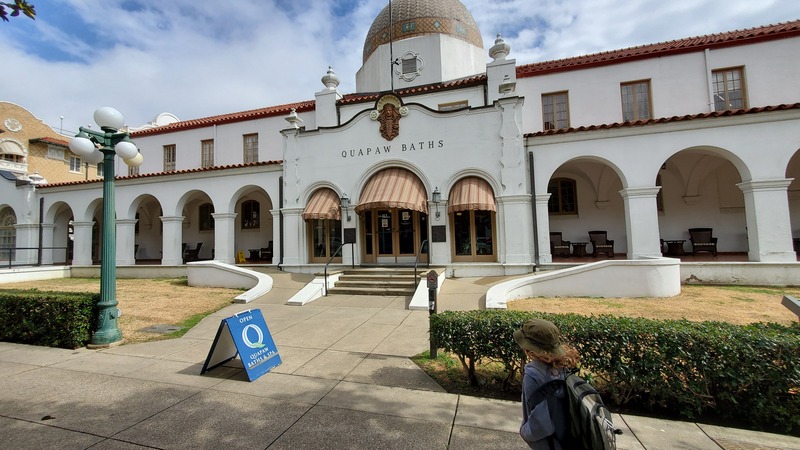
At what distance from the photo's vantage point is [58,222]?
21297 millimetres

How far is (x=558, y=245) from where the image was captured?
52.7ft

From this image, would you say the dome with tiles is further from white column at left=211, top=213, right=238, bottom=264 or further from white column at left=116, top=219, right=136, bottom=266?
white column at left=116, top=219, right=136, bottom=266

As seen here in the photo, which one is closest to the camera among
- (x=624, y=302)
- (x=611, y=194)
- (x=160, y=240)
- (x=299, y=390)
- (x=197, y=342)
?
(x=299, y=390)

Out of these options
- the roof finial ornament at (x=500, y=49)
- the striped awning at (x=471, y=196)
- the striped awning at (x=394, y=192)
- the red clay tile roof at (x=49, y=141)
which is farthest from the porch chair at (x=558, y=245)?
the red clay tile roof at (x=49, y=141)

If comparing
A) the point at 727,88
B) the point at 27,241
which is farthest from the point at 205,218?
the point at 727,88

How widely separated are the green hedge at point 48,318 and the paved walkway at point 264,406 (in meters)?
0.28

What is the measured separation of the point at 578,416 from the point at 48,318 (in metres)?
9.48

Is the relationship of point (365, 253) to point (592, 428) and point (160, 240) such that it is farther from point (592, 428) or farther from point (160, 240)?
point (160, 240)

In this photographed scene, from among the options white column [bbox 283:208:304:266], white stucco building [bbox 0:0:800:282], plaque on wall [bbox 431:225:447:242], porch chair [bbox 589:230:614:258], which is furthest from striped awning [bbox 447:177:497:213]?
white column [bbox 283:208:304:266]

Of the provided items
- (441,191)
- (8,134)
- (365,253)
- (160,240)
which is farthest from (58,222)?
(441,191)

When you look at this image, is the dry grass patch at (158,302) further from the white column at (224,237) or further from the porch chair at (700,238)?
the porch chair at (700,238)

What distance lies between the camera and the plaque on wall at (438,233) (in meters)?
13.7

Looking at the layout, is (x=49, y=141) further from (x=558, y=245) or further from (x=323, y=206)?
(x=558, y=245)

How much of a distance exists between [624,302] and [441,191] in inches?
280
